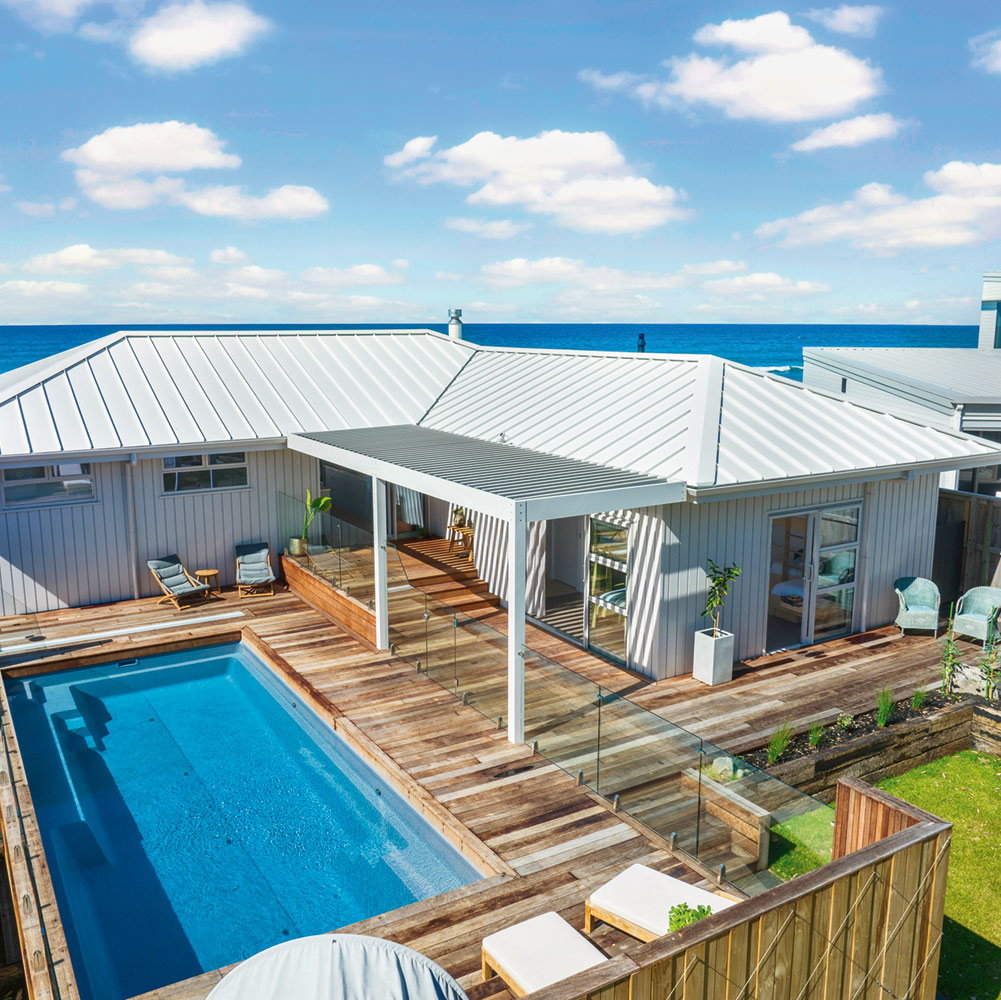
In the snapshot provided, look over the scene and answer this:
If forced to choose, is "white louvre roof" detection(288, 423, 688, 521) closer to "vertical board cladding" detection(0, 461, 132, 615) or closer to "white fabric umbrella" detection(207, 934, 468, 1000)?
"vertical board cladding" detection(0, 461, 132, 615)

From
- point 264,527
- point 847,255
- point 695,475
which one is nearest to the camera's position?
Answer: point 695,475

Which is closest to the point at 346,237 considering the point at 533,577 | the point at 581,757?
the point at 533,577

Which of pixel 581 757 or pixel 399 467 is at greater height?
pixel 399 467

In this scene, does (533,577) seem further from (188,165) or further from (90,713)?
(188,165)

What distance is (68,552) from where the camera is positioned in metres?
13.3

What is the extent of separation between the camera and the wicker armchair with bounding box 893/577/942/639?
11812 millimetres

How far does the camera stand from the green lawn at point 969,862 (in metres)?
6.02

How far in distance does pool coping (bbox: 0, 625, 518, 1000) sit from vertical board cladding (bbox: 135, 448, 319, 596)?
259 centimetres

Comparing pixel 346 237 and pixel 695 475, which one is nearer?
pixel 695 475

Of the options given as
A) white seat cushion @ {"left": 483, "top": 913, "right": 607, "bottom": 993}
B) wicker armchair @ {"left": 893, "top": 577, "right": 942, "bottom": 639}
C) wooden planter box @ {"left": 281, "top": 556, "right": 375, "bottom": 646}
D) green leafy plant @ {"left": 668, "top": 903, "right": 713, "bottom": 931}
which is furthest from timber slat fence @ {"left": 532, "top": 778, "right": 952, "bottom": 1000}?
wooden planter box @ {"left": 281, "top": 556, "right": 375, "bottom": 646}

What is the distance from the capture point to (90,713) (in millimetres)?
10758

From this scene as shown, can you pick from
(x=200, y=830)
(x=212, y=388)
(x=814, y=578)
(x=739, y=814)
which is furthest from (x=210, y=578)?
(x=739, y=814)

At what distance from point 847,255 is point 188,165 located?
205ft

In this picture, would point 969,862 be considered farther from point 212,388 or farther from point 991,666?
point 212,388
